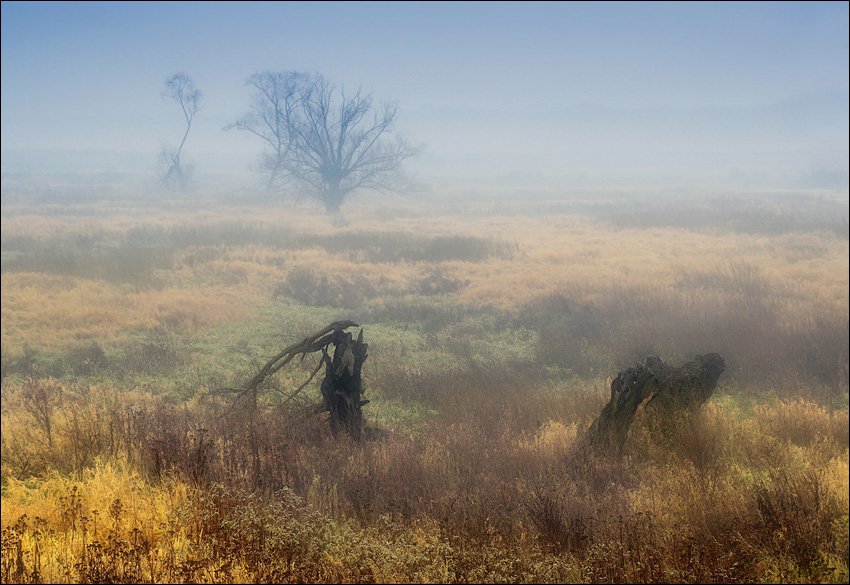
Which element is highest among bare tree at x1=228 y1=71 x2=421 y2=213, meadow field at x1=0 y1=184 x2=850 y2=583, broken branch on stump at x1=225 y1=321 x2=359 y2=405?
bare tree at x1=228 y1=71 x2=421 y2=213

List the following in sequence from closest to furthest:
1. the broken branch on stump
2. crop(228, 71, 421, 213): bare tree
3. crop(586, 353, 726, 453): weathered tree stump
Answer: crop(586, 353, 726, 453): weathered tree stump, the broken branch on stump, crop(228, 71, 421, 213): bare tree

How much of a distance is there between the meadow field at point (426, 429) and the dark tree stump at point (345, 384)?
0.27 m

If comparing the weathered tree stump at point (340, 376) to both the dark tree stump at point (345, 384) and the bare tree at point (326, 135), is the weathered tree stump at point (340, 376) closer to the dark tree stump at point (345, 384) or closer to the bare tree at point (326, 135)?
the dark tree stump at point (345, 384)

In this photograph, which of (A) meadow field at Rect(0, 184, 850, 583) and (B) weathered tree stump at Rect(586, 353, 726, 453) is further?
(B) weathered tree stump at Rect(586, 353, 726, 453)

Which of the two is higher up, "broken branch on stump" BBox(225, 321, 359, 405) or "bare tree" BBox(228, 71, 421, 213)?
"bare tree" BBox(228, 71, 421, 213)

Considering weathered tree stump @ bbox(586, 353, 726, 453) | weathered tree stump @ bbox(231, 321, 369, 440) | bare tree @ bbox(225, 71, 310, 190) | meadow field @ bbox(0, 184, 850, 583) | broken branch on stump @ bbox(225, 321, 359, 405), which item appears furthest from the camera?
bare tree @ bbox(225, 71, 310, 190)

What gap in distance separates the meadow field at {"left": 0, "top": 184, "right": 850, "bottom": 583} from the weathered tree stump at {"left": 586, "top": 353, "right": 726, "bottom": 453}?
0.20m

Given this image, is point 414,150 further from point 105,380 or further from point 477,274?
point 105,380

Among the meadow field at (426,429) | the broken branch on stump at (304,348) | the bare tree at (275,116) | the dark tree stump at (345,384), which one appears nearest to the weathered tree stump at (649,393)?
the meadow field at (426,429)

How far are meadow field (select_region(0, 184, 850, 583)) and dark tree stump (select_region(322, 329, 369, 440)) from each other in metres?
0.27

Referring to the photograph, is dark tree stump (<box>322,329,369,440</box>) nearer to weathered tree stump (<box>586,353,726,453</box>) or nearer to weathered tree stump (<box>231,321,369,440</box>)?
weathered tree stump (<box>231,321,369,440</box>)

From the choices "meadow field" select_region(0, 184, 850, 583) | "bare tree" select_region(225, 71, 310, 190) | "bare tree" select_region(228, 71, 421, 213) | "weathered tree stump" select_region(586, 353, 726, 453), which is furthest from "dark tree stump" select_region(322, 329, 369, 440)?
"bare tree" select_region(228, 71, 421, 213)

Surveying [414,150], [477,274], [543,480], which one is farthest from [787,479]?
[414,150]

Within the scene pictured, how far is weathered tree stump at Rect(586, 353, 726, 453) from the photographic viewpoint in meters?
5.51
